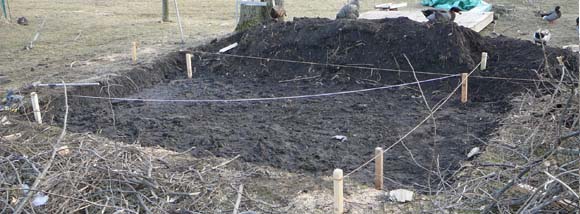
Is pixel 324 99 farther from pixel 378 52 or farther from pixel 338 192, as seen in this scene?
pixel 338 192

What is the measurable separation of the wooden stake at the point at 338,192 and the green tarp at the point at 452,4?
469 inches

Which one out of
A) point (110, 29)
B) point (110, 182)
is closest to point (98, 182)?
point (110, 182)

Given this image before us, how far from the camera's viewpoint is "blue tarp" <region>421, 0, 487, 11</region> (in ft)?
47.8

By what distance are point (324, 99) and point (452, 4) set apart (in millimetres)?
9265

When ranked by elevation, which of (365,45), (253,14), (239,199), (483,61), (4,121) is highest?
(253,14)

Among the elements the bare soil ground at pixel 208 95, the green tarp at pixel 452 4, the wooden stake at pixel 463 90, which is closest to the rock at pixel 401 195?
the bare soil ground at pixel 208 95

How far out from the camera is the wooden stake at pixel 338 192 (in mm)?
3652

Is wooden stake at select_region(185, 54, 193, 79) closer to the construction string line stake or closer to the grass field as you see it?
the grass field

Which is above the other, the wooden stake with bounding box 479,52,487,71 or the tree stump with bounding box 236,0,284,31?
the tree stump with bounding box 236,0,284,31

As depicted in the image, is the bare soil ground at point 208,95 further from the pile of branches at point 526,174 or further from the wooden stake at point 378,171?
the pile of branches at point 526,174

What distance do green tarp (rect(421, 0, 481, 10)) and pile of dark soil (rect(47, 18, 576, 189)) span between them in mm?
6749

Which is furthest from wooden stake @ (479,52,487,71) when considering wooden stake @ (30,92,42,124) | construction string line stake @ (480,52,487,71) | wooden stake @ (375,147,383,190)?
wooden stake @ (30,92,42,124)

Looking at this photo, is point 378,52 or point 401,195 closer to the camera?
point 401,195

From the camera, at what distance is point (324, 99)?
7.00 meters
